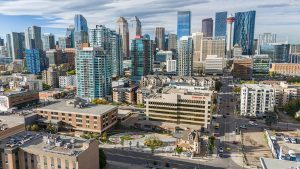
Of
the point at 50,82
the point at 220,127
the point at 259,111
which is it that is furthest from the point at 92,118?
the point at 50,82

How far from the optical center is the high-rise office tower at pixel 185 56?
174875 mm

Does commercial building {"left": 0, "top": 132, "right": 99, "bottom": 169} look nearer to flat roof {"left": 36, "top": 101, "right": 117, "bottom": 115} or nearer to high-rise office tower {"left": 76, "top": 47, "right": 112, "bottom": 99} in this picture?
flat roof {"left": 36, "top": 101, "right": 117, "bottom": 115}

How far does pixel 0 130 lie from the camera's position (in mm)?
51375

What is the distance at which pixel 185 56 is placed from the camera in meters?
177

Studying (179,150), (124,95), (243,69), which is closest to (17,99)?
(124,95)

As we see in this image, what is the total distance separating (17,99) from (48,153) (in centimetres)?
7771

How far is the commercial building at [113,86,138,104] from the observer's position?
399ft

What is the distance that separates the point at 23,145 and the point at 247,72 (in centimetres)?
17811

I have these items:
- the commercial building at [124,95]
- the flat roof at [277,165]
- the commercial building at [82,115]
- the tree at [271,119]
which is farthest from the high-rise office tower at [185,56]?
the flat roof at [277,165]

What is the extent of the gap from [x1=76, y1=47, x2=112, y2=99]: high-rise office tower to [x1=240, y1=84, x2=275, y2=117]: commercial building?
67207 mm

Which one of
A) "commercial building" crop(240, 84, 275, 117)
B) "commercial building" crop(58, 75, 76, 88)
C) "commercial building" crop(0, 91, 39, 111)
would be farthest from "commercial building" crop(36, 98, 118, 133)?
"commercial building" crop(58, 75, 76, 88)

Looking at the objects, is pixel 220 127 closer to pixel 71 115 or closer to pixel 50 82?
pixel 71 115

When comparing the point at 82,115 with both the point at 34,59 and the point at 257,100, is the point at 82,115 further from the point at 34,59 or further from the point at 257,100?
the point at 34,59

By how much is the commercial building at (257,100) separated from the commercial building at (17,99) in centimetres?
9884
